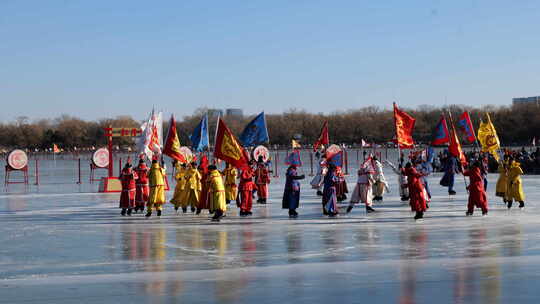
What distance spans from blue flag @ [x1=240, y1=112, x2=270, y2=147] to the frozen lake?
4.65m

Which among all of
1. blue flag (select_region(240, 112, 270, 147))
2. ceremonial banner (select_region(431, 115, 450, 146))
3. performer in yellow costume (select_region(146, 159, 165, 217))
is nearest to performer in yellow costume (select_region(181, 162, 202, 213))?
performer in yellow costume (select_region(146, 159, 165, 217))

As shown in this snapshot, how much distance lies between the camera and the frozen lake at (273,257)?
27.5 feet

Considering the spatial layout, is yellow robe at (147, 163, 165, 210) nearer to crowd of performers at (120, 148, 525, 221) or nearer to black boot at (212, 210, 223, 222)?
crowd of performers at (120, 148, 525, 221)

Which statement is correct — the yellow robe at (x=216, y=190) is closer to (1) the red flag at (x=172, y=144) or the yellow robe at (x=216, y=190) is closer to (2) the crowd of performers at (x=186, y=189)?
(2) the crowd of performers at (x=186, y=189)

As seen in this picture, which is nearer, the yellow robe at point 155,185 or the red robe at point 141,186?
the yellow robe at point 155,185

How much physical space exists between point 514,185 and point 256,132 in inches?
337

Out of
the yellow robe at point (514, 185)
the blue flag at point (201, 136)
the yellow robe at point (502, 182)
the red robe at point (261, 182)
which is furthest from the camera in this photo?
the blue flag at point (201, 136)

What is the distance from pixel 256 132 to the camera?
24500 millimetres

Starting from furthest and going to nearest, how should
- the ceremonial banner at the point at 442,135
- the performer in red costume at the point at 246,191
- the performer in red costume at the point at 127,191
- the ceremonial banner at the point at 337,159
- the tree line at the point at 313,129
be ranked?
the tree line at the point at 313,129 → the ceremonial banner at the point at 442,135 → the performer in red costume at the point at 127,191 → the ceremonial banner at the point at 337,159 → the performer in red costume at the point at 246,191

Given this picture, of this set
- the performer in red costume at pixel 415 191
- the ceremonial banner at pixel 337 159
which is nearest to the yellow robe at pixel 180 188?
the ceremonial banner at pixel 337 159

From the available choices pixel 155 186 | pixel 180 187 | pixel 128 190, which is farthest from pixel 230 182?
pixel 155 186

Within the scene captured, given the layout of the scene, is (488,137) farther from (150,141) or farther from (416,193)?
(150,141)

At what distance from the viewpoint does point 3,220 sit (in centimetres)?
1816

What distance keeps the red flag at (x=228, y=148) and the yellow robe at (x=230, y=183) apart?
353cm
